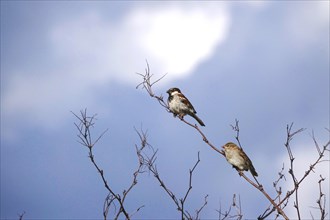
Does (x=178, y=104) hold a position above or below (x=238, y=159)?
above

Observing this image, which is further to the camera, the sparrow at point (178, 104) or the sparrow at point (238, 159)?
the sparrow at point (178, 104)

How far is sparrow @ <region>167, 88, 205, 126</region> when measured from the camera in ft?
37.9

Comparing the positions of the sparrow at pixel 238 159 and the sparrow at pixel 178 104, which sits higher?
the sparrow at pixel 178 104

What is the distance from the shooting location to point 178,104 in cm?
1153

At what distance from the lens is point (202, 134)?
5.99 meters

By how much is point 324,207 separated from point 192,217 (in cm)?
153

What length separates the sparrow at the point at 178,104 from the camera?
11.5 m

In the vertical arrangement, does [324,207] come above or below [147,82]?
below

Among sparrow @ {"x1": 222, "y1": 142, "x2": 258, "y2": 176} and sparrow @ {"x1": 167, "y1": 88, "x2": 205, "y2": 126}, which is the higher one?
sparrow @ {"x1": 167, "y1": 88, "x2": 205, "y2": 126}

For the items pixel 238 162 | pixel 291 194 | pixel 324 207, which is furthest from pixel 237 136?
pixel 238 162

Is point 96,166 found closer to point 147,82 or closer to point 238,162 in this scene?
point 147,82

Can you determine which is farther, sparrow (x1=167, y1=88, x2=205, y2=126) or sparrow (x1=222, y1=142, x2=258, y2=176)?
sparrow (x1=167, y1=88, x2=205, y2=126)

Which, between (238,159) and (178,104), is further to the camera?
(178,104)

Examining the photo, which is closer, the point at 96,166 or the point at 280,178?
the point at 96,166
